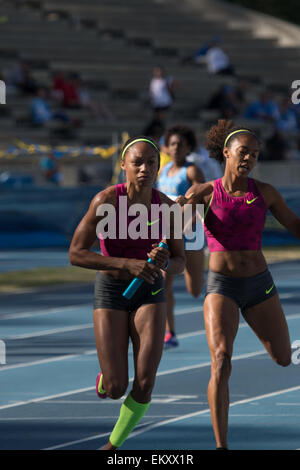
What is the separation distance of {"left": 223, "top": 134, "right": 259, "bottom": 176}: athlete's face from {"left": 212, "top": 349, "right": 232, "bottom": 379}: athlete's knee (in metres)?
1.15

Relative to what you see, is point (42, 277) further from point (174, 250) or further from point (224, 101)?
point (224, 101)

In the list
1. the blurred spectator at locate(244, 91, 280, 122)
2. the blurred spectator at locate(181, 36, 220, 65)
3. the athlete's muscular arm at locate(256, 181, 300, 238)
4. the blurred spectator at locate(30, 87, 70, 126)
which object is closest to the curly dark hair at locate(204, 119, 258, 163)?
the athlete's muscular arm at locate(256, 181, 300, 238)

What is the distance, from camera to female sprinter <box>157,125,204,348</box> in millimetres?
10617

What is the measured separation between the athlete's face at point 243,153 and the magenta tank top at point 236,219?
0.17m

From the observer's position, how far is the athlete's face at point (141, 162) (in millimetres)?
6660

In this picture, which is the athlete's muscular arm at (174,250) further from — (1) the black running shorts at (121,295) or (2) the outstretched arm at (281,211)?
(2) the outstretched arm at (281,211)

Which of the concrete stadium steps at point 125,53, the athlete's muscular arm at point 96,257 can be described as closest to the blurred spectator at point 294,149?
the concrete stadium steps at point 125,53

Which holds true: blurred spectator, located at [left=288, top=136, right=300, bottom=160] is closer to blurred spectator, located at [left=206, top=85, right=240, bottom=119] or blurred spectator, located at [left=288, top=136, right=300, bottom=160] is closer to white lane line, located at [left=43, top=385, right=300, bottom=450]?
blurred spectator, located at [left=206, top=85, right=240, bottom=119]

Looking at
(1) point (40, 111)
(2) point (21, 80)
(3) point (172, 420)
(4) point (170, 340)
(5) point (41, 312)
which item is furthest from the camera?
(2) point (21, 80)

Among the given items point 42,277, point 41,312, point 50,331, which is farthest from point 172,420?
point 42,277

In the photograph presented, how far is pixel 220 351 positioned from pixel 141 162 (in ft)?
4.03

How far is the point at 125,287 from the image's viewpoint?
6.70 metres

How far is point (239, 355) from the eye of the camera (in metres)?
10.9

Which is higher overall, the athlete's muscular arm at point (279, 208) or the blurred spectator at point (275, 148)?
the athlete's muscular arm at point (279, 208)
